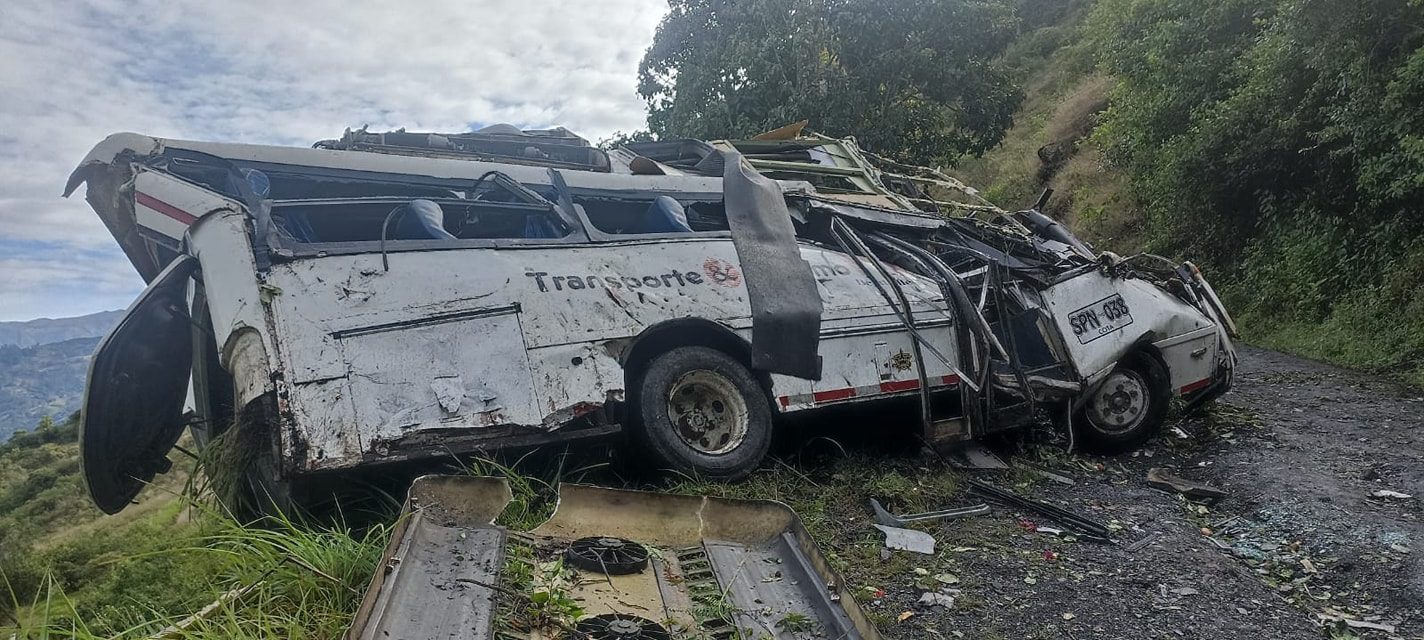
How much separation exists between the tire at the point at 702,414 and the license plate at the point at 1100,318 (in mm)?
2577

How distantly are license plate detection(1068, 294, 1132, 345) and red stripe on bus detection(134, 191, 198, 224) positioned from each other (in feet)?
17.8

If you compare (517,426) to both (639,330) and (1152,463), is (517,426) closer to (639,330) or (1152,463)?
(639,330)

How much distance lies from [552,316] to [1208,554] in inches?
138

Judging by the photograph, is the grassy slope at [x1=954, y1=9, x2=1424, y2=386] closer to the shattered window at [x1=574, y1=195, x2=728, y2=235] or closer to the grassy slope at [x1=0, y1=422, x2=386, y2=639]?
the shattered window at [x1=574, y1=195, x2=728, y2=235]

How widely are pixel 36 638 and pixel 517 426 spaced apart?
74.9 inches

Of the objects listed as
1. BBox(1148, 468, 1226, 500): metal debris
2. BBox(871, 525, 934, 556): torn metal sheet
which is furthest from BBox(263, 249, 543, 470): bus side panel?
BBox(1148, 468, 1226, 500): metal debris

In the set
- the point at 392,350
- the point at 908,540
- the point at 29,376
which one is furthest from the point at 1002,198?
the point at 29,376

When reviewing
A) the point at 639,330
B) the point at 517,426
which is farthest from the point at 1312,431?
the point at 517,426

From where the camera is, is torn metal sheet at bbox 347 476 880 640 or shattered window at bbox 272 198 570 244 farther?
shattered window at bbox 272 198 570 244

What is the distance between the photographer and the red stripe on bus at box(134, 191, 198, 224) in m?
4.20

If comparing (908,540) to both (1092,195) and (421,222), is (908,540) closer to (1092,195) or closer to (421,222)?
(421,222)

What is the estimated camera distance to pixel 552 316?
4391 mm

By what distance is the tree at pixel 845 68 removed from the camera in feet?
49.4

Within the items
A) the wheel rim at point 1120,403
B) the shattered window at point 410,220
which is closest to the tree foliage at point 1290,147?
the wheel rim at point 1120,403
